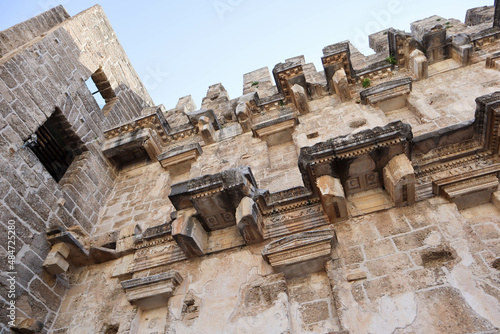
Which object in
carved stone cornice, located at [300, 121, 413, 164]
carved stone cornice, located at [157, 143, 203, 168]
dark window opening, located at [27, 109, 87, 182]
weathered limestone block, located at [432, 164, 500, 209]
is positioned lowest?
weathered limestone block, located at [432, 164, 500, 209]

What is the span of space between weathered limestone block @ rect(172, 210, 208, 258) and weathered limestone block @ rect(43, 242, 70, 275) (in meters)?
1.80

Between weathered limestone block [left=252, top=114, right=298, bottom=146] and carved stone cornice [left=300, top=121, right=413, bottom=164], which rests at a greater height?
carved stone cornice [left=300, top=121, right=413, bottom=164]

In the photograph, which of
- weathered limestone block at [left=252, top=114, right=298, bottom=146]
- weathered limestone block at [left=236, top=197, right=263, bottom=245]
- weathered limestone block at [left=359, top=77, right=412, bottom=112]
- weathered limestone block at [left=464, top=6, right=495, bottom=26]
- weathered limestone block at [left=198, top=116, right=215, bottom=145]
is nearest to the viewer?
weathered limestone block at [left=236, top=197, right=263, bottom=245]

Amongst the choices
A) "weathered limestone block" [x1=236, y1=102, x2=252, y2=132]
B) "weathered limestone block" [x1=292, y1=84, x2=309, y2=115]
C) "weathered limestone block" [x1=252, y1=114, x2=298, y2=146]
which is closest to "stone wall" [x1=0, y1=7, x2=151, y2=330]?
"weathered limestone block" [x1=236, y1=102, x2=252, y2=132]

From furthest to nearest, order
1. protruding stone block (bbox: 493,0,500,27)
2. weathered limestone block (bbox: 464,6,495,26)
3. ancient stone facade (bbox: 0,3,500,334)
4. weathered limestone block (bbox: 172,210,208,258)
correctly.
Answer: weathered limestone block (bbox: 464,6,495,26)
protruding stone block (bbox: 493,0,500,27)
weathered limestone block (bbox: 172,210,208,258)
ancient stone facade (bbox: 0,3,500,334)

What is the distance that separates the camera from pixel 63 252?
4898 millimetres

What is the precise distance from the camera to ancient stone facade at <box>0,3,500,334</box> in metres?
3.52

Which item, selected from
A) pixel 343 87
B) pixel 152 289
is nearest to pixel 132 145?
pixel 152 289

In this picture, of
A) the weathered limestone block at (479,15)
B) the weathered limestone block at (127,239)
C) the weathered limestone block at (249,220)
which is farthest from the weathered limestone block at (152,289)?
the weathered limestone block at (479,15)

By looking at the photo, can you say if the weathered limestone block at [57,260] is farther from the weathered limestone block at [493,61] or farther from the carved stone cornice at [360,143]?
the weathered limestone block at [493,61]

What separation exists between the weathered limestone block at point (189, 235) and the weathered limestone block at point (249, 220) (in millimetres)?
598

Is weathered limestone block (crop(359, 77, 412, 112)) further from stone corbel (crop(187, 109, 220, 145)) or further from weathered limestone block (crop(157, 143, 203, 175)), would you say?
weathered limestone block (crop(157, 143, 203, 175))

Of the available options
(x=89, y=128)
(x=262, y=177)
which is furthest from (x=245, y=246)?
(x=89, y=128)

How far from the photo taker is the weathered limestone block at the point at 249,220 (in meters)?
4.02
